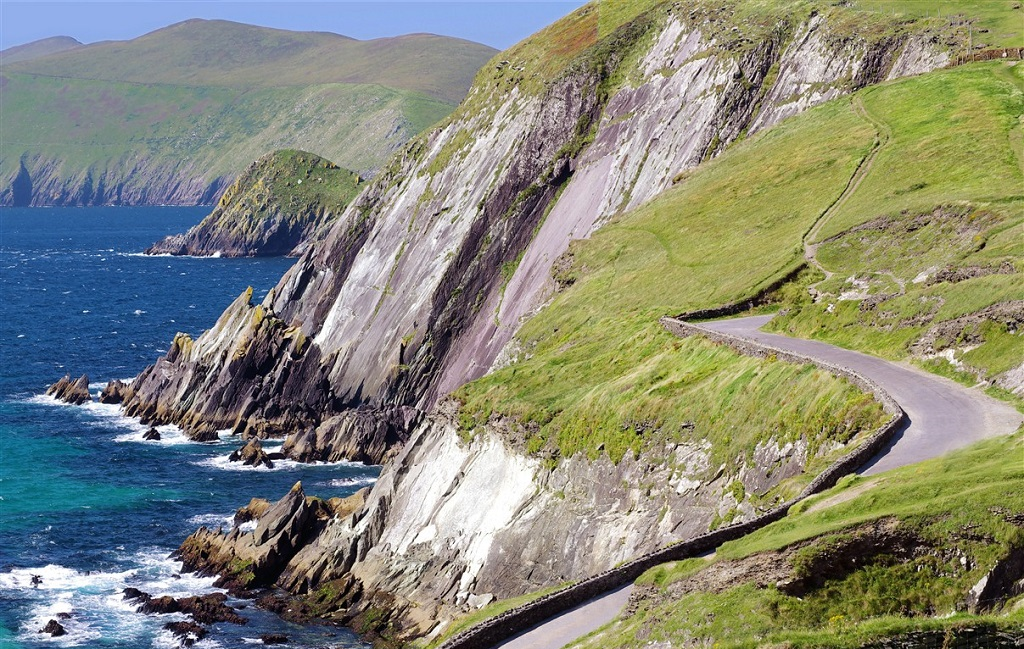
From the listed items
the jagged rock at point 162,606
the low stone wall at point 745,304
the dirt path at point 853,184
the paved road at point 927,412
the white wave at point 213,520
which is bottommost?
the jagged rock at point 162,606

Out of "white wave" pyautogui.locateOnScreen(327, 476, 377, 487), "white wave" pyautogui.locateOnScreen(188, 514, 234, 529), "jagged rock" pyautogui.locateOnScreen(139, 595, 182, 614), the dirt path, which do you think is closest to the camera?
"jagged rock" pyautogui.locateOnScreen(139, 595, 182, 614)

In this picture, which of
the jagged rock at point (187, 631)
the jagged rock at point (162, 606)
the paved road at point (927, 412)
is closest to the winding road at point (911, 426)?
the paved road at point (927, 412)

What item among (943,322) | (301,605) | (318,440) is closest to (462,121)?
(318,440)

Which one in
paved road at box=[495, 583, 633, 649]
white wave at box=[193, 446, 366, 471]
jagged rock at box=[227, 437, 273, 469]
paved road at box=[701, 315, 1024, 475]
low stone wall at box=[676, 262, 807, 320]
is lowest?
white wave at box=[193, 446, 366, 471]

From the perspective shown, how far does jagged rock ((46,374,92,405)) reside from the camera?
116375mm

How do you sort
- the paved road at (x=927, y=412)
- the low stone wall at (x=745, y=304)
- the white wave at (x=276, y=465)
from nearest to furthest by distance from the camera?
1. the paved road at (x=927, y=412)
2. the low stone wall at (x=745, y=304)
3. the white wave at (x=276, y=465)

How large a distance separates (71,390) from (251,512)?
4807 cm

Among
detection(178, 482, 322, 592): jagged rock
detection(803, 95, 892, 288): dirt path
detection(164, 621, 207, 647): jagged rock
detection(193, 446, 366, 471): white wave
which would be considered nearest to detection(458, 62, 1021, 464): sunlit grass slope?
detection(803, 95, 892, 288): dirt path

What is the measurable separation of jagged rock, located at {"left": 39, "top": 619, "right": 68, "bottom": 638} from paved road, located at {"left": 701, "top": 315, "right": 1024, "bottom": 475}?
4060 centimetres

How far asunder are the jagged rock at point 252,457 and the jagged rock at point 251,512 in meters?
14.3

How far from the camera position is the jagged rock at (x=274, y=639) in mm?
59406

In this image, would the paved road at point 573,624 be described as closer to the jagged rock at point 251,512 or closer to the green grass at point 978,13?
the jagged rock at point 251,512

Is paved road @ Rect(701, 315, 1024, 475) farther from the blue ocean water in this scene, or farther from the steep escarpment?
the steep escarpment

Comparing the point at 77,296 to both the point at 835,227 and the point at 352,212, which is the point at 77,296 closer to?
the point at 352,212
